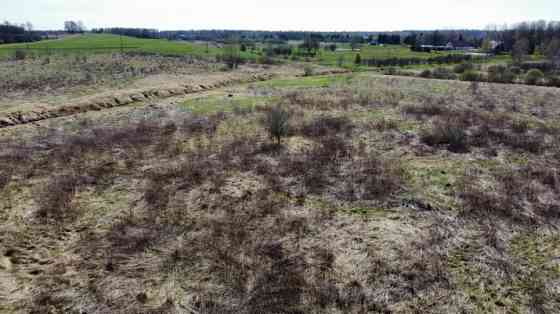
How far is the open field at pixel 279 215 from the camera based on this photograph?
5.54 m

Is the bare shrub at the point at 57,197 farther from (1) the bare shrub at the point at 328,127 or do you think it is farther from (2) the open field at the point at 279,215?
(1) the bare shrub at the point at 328,127

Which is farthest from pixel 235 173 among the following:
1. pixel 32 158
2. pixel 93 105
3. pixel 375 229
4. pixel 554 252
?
pixel 93 105

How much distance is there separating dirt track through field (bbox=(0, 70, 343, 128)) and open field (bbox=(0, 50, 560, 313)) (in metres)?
0.61

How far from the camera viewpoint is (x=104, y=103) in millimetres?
19984

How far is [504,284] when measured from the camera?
572 cm

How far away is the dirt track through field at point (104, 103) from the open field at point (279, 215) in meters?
0.61

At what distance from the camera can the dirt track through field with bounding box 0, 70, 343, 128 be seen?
15.8 metres

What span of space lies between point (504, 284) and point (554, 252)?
1871 millimetres

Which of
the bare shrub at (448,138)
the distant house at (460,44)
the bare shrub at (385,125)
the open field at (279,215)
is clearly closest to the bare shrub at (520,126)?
the open field at (279,215)

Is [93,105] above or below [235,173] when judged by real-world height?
above

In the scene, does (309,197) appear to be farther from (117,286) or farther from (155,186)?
(117,286)

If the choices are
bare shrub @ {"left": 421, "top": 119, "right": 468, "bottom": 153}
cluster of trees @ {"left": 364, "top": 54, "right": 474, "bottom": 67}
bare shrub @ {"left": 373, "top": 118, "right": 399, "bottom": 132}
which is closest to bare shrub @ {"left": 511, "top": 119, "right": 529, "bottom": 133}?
bare shrub @ {"left": 421, "top": 119, "right": 468, "bottom": 153}

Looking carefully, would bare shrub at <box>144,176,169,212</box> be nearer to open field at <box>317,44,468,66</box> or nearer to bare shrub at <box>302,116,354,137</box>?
bare shrub at <box>302,116,354,137</box>

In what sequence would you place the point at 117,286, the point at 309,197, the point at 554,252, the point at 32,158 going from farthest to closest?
the point at 32,158 < the point at 309,197 < the point at 554,252 < the point at 117,286
